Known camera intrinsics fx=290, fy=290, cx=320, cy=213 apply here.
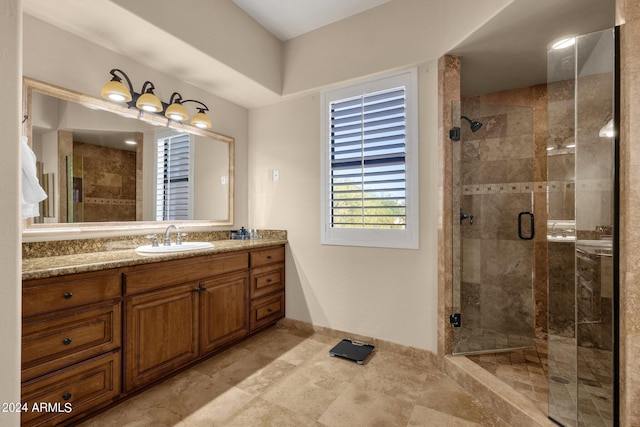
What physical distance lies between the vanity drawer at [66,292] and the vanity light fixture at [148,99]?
123cm

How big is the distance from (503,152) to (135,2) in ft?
10.1

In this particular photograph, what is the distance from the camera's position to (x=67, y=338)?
1452 mm

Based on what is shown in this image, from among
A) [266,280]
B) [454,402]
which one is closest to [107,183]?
Answer: [266,280]

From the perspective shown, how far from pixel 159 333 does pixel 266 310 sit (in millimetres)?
1067

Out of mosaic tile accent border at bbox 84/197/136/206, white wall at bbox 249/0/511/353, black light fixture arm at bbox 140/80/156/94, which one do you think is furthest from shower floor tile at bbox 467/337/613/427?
black light fixture arm at bbox 140/80/156/94

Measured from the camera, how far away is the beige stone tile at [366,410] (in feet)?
5.27

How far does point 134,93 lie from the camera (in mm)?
2209

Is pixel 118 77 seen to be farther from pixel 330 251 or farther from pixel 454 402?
pixel 454 402

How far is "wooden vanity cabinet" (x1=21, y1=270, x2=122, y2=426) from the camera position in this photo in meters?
1.33

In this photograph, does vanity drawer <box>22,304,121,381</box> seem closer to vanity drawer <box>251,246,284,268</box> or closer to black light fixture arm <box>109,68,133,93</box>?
vanity drawer <box>251,246,284,268</box>

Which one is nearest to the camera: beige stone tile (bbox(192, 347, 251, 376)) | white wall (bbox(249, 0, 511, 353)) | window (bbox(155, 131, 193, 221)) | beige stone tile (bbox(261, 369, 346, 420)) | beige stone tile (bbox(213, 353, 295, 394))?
beige stone tile (bbox(261, 369, 346, 420))

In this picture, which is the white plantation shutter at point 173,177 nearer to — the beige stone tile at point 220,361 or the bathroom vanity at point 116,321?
the bathroom vanity at point 116,321

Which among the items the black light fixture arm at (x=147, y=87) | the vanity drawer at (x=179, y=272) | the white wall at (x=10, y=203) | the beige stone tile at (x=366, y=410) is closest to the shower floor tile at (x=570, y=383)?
the beige stone tile at (x=366, y=410)

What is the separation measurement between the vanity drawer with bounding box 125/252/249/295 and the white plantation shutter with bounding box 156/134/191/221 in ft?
2.15
